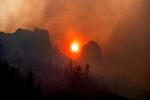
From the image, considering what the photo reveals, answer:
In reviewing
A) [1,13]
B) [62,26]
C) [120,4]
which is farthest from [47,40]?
[120,4]

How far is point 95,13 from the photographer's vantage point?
8.52m

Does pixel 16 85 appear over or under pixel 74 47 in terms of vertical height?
under

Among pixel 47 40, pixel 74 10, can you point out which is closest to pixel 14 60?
pixel 47 40

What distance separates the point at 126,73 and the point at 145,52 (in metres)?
0.71

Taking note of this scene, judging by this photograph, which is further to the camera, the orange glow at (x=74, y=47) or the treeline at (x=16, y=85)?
the orange glow at (x=74, y=47)

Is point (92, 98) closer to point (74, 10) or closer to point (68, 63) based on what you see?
point (68, 63)

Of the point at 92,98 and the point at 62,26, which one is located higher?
the point at 62,26

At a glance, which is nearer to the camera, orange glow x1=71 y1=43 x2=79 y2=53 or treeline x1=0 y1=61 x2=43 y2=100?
treeline x1=0 y1=61 x2=43 y2=100

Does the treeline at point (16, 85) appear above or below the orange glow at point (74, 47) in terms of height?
below

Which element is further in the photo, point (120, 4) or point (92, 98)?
point (120, 4)

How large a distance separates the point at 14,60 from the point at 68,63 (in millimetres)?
1208

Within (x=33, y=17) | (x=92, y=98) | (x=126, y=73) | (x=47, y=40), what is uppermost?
(x=33, y=17)

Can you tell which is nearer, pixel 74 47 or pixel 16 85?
pixel 16 85

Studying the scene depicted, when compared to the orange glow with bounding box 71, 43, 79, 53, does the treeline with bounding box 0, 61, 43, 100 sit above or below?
below
